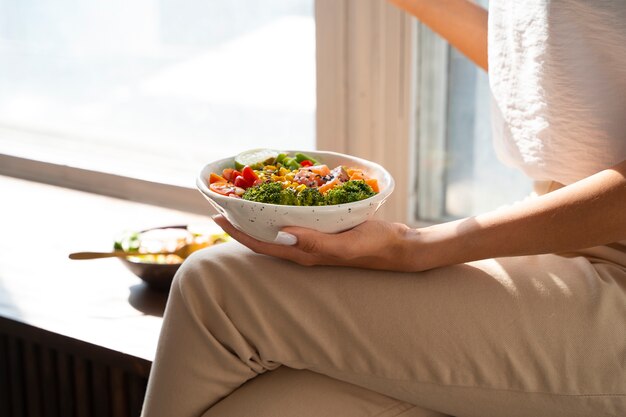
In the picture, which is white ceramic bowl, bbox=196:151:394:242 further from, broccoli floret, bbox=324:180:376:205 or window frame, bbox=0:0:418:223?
window frame, bbox=0:0:418:223

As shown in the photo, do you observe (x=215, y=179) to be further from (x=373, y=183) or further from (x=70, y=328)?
(x=70, y=328)

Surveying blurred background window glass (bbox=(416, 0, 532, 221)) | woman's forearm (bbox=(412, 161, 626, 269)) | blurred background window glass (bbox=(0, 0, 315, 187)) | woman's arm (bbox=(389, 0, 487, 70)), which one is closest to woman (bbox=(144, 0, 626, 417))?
woman's forearm (bbox=(412, 161, 626, 269))

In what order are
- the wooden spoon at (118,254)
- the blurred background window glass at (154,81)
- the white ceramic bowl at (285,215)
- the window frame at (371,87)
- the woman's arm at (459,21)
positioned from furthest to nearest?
the blurred background window glass at (154,81) < the window frame at (371,87) < the wooden spoon at (118,254) < the woman's arm at (459,21) < the white ceramic bowl at (285,215)

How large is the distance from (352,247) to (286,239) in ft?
0.27

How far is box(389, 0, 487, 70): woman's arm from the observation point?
5.04ft

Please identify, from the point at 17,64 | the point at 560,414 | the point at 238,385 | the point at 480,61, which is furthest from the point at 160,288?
the point at 17,64

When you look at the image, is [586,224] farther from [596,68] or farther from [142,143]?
[142,143]

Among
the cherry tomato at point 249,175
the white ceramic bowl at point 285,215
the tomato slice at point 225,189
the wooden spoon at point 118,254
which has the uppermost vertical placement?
the cherry tomato at point 249,175

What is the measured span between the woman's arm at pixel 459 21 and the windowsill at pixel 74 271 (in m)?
0.72

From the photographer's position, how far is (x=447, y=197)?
2.06 meters

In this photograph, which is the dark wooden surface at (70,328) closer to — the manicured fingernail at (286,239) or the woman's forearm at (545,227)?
the manicured fingernail at (286,239)

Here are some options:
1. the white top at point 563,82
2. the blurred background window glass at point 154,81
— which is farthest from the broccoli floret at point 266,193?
the blurred background window glass at point 154,81

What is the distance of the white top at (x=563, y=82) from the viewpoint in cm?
118

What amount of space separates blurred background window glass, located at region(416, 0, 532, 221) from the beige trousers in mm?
808
